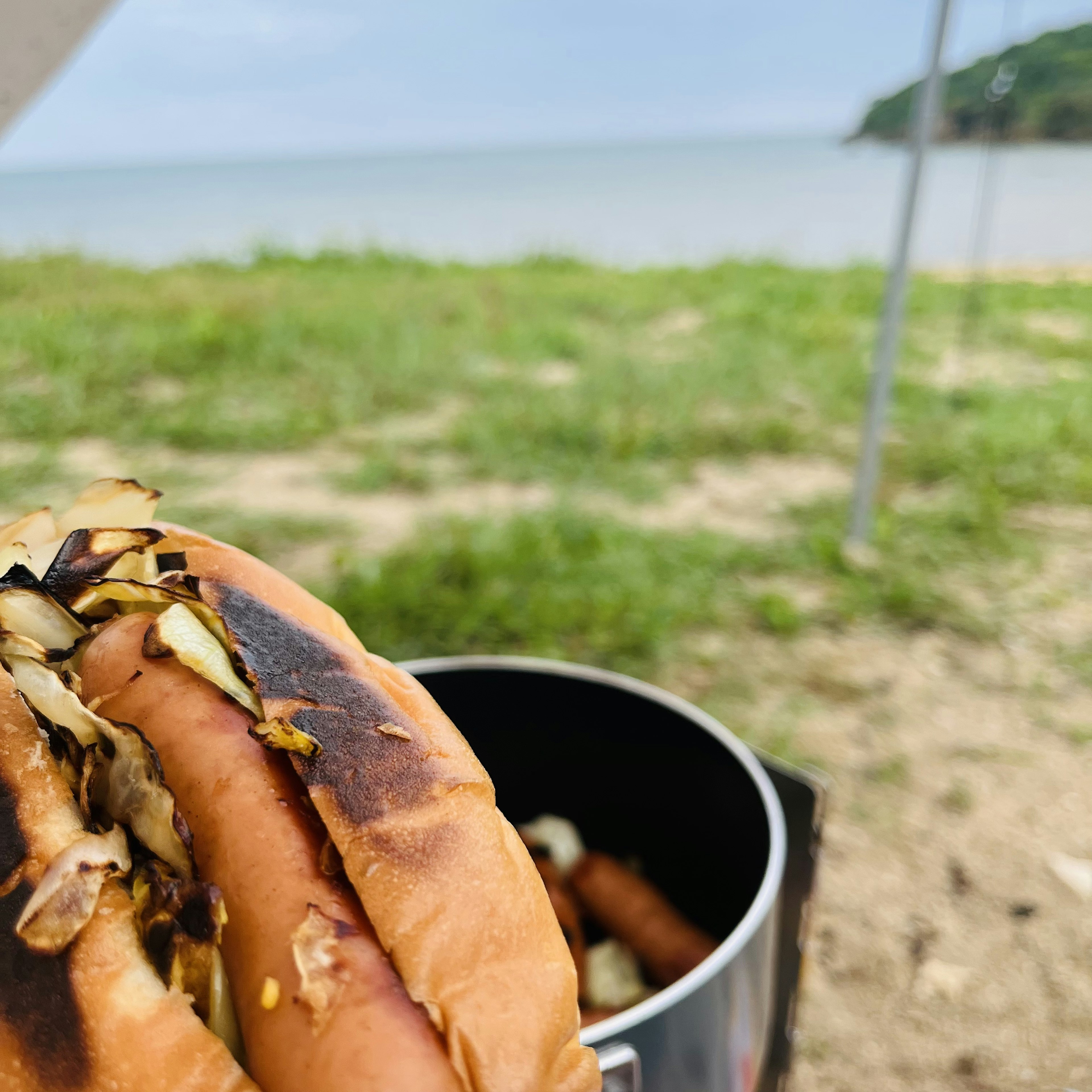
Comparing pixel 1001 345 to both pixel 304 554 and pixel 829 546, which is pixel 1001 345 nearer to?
pixel 829 546

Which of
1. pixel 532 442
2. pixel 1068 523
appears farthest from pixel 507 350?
pixel 1068 523

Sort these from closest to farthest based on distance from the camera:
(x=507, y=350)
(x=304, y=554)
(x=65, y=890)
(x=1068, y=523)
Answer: (x=65, y=890)
(x=304, y=554)
(x=1068, y=523)
(x=507, y=350)

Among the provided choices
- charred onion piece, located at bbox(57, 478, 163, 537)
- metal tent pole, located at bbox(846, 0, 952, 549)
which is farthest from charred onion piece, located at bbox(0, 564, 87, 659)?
metal tent pole, located at bbox(846, 0, 952, 549)

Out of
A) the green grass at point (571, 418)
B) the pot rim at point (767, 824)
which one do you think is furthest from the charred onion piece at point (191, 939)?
the green grass at point (571, 418)

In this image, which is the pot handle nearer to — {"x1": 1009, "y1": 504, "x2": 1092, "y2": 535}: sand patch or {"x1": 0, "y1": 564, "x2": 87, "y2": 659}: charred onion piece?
{"x1": 0, "y1": 564, "x2": 87, "y2": 659}: charred onion piece

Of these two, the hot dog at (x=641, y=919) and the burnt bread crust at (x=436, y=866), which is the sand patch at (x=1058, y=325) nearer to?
the hot dog at (x=641, y=919)

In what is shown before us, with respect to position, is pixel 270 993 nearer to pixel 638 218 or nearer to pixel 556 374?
pixel 556 374

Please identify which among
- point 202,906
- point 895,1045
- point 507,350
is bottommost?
point 895,1045
